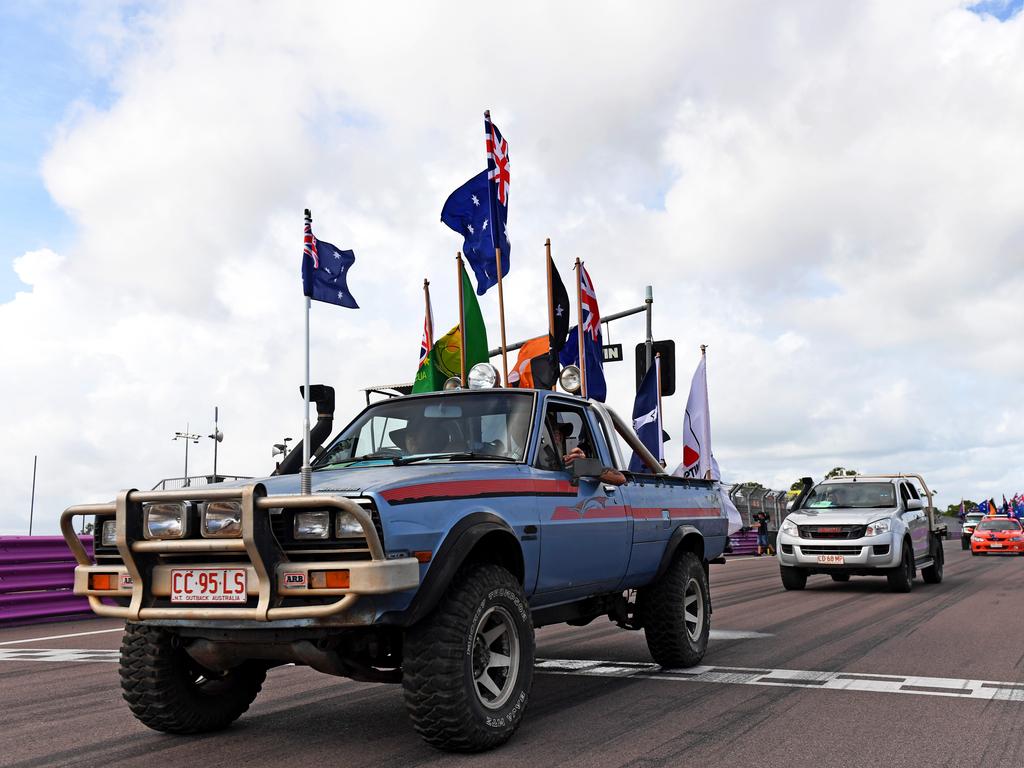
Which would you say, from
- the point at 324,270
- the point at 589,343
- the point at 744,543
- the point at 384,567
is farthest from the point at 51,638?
the point at 744,543

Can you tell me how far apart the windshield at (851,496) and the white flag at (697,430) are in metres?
1.75

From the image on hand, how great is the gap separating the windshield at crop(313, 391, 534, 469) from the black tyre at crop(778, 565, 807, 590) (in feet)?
34.9

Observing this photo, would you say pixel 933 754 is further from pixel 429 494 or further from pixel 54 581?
pixel 54 581

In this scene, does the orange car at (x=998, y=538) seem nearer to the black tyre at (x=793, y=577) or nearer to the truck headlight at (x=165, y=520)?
the black tyre at (x=793, y=577)

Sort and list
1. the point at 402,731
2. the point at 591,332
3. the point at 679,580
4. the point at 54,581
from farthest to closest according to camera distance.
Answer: the point at 591,332 → the point at 54,581 → the point at 679,580 → the point at 402,731

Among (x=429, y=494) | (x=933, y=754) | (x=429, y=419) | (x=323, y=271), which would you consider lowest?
(x=933, y=754)

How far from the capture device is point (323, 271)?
26.3 ft

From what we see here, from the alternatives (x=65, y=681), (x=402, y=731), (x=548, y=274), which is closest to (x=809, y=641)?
(x=402, y=731)

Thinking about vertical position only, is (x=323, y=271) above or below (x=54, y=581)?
above

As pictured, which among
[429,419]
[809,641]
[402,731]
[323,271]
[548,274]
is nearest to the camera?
[402,731]

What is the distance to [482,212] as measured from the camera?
15188 mm

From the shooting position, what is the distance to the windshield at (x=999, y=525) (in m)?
31.8

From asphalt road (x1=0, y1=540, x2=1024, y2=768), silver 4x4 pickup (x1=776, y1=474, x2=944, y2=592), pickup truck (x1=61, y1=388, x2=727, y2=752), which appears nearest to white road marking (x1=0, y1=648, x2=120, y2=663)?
asphalt road (x1=0, y1=540, x2=1024, y2=768)

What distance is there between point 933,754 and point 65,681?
6.06 metres
